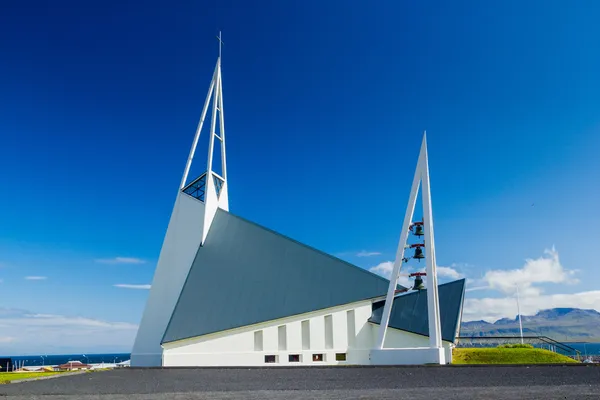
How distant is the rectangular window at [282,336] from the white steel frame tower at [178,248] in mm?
6859

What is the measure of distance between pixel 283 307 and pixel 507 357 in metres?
11.7

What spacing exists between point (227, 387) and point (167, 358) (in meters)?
14.1

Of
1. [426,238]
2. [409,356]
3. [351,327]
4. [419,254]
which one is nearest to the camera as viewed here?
[409,356]

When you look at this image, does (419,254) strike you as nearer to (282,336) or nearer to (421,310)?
(421,310)

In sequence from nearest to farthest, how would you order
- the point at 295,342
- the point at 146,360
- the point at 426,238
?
the point at 426,238
the point at 295,342
the point at 146,360

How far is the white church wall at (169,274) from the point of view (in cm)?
3011

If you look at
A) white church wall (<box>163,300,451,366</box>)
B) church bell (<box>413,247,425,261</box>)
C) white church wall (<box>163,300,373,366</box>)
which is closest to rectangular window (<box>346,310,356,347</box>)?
white church wall (<box>163,300,451,366</box>)

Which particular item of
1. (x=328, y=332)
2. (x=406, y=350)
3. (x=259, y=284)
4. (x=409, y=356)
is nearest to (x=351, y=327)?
(x=328, y=332)

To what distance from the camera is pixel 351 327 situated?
1118 inches

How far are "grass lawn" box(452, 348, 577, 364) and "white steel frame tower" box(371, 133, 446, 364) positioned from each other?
3296 millimetres

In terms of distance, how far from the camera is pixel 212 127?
36.2 m

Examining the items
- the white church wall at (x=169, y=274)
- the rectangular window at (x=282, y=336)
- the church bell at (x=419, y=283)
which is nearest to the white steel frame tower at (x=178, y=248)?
the white church wall at (x=169, y=274)

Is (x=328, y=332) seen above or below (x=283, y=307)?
below

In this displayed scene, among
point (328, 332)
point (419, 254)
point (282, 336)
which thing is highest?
point (419, 254)
